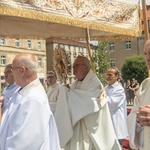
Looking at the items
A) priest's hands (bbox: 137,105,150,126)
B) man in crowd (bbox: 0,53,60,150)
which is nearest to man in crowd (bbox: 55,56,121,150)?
Result: man in crowd (bbox: 0,53,60,150)

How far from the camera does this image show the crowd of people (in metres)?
3.04

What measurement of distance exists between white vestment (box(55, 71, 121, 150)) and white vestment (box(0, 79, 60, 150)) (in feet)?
5.73

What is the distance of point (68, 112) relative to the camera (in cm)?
500

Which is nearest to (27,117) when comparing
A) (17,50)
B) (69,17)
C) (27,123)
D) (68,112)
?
(27,123)

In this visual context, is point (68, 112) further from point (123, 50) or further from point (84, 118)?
point (123, 50)

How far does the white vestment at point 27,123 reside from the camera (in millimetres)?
2980

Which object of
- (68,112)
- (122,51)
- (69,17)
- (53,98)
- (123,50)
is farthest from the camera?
(122,51)

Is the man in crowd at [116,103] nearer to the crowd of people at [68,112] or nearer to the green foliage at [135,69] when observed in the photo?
the crowd of people at [68,112]

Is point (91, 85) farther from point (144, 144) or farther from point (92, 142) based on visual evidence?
point (144, 144)

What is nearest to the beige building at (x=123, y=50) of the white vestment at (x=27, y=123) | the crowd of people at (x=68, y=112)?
the crowd of people at (x=68, y=112)

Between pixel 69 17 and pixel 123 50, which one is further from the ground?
pixel 123 50

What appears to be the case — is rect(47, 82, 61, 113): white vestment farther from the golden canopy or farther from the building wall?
the building wall

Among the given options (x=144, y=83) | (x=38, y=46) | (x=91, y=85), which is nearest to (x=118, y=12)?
(x=91, y=85)

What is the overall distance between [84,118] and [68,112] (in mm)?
232
